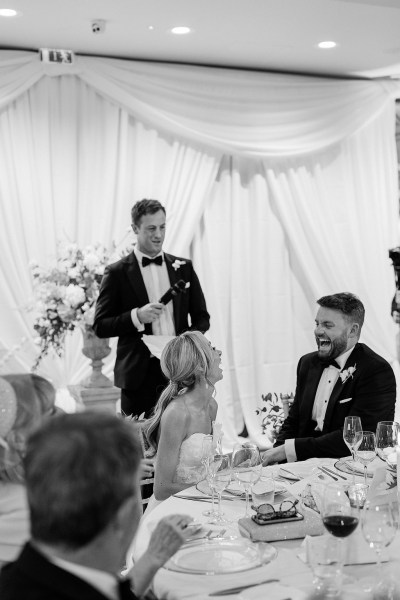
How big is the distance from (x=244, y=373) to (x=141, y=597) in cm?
450

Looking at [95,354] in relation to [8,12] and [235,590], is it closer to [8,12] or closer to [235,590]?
[8,12]

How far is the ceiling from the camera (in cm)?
470

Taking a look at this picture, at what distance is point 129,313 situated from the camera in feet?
14.5

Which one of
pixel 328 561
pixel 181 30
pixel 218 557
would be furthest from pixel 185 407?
pixel 181 30

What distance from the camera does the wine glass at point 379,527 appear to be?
1.88 metres

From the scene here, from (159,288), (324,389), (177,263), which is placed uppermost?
(177,263)

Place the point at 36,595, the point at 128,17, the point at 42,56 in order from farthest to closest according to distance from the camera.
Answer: the point at 42,56 < the point at 128,17 < the point at 36,595

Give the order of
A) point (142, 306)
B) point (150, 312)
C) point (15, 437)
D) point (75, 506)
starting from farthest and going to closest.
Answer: point (142, 306)
point (150, 312)
point (15, 437)
point (75, 506)

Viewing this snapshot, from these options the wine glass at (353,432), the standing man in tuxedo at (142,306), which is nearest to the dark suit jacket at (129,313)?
the standing man in tuxedo at (142,306)

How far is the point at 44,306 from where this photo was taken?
499 cm

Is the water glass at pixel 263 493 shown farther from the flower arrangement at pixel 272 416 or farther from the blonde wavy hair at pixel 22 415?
the flower arrangement at pixel 272 416

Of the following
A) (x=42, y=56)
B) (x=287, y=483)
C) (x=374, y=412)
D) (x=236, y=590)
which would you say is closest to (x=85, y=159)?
(x=42, y=56)

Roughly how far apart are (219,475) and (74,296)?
255 cm

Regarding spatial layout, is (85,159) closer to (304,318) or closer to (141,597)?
(304,318)
